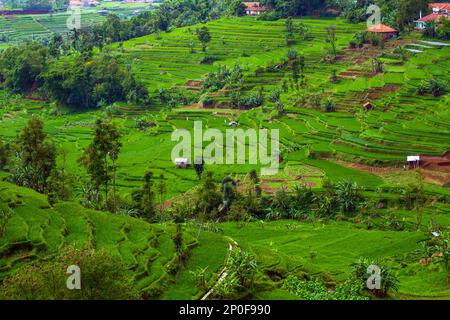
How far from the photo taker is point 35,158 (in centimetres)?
3569

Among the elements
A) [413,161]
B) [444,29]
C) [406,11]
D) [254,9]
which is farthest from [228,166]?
[254,9]

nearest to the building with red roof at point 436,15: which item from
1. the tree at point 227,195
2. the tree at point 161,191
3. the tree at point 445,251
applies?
the tree at point 227,195

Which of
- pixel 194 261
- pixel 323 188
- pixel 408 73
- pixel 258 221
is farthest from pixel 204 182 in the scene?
pixel 408 73

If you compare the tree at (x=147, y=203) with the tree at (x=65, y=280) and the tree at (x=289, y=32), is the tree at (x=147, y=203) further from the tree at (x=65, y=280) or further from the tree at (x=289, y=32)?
the tree at (x=289, y=32)

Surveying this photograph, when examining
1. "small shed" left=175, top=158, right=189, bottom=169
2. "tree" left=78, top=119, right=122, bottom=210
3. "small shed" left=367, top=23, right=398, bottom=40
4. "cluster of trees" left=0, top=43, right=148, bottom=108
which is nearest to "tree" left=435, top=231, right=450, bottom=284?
"tree" left=78, top=119, right=122, bottom=210

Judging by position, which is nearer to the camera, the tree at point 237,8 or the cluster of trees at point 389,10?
the cluster of trees at point 389,10

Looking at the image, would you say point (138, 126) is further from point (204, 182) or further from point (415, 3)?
point (415, 3)

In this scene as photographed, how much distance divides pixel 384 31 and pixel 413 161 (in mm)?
31178

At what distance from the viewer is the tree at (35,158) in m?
35.5

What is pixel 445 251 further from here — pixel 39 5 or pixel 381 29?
pixel 39 5

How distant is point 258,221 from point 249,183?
14.0 feet

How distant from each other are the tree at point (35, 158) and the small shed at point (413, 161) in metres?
19.8

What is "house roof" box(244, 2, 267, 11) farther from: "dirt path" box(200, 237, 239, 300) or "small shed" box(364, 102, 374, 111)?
"dirt path" box(200, 237, 239, 300)

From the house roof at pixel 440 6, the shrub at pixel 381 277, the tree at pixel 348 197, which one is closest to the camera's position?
the shrub at pixel 381 277
